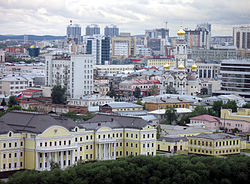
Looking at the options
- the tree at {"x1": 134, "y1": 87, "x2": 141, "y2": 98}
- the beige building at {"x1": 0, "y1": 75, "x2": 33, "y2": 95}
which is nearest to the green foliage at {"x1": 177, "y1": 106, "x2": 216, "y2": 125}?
the tree at {"x1": 134, "y1": 87, "x2": 141, "y2": 98}

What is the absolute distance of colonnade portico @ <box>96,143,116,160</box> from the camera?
217 ft

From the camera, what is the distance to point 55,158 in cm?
6144

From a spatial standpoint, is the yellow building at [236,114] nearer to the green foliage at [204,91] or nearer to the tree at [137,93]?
the tree at [137,93]

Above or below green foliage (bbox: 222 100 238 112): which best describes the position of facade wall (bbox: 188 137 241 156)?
below

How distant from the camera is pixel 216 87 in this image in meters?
134

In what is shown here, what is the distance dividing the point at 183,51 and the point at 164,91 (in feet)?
32.9

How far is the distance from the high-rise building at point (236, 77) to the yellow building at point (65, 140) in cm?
4960

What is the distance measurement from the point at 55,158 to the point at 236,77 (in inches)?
2436

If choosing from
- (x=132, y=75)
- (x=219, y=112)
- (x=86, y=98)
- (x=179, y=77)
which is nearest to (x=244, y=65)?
(x=179, y=77)

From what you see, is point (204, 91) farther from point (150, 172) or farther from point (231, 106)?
point (150, 172)

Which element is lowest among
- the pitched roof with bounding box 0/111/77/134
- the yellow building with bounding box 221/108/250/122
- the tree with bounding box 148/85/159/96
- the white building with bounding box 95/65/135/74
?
the yellow building with bounding box 221/108/250/122

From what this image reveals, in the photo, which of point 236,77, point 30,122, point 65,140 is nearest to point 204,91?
point 236,77

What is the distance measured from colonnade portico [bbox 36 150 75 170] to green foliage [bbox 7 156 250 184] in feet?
10.9

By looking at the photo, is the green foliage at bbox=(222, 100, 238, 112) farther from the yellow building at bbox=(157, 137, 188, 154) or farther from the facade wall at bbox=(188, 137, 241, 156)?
the yellow building at bbox=(157, 137, 188, 154)
